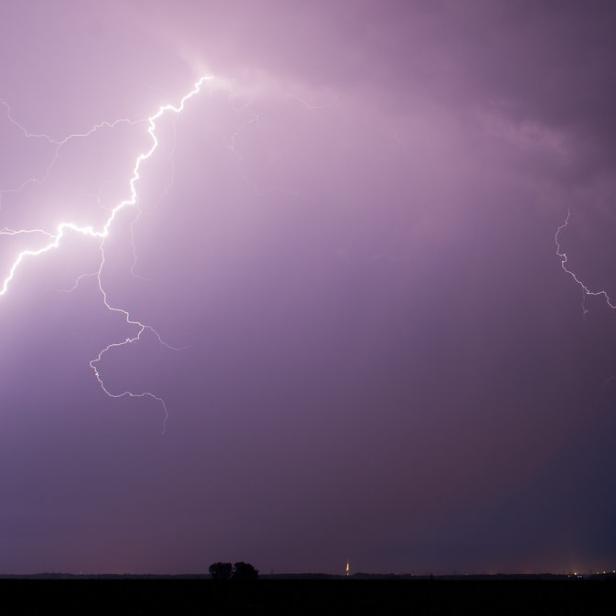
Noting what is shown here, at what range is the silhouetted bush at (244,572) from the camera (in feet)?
100

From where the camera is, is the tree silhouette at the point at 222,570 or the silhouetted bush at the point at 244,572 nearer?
the silhouetted bush at the point at 244,572

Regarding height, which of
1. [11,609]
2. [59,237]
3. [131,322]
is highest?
[59,237]

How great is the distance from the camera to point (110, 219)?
26844 mm

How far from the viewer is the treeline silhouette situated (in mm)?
30688

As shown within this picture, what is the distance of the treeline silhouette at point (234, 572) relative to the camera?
101ft

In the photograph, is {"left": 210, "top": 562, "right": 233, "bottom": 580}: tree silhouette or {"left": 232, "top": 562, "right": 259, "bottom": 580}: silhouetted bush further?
{"left": 210, "top": 562, "right": 233, "bottom": 580}: tree silhouette

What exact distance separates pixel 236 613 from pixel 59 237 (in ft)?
61.0

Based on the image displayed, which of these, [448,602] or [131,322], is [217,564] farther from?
[448,602]

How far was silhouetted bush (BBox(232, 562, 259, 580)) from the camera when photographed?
100 ft

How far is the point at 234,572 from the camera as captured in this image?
3156 cm

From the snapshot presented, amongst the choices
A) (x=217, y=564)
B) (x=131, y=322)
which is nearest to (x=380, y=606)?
(x=131, y=322)

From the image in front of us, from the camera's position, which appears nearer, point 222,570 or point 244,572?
point 244,572

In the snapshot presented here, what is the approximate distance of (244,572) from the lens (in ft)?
101

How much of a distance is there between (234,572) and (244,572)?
1.02m
